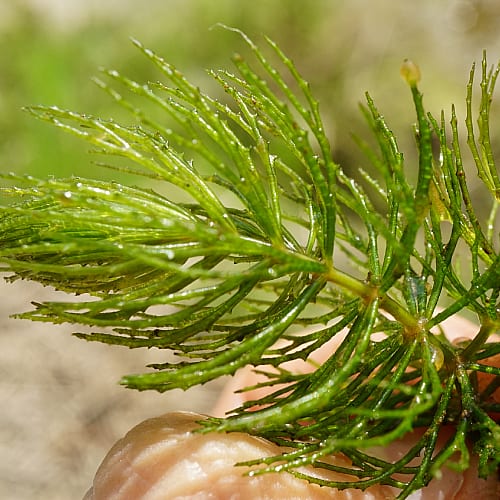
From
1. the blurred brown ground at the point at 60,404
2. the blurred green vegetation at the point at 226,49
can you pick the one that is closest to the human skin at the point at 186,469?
the blurred brown ground at the point at 60,404

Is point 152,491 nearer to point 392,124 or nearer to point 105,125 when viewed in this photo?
point 105,125

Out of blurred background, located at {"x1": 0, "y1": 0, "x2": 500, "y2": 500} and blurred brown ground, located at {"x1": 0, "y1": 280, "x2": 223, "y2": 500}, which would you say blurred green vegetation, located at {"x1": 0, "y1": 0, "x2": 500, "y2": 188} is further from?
blurred brown ground, located at {"x1": 0, "y1": 280, "x2": 223, "y2": 500}

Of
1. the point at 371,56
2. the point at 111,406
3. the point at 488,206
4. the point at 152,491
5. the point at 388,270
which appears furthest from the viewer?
the point at 371,56

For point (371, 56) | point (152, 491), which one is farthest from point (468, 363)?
point (371, 56)

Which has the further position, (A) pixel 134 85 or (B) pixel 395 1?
(B) pixel 395 1

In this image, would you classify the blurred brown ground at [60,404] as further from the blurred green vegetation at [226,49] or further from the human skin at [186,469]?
the human skin at [186,469]

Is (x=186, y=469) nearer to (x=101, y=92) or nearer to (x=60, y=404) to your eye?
(x=60, y=404)
